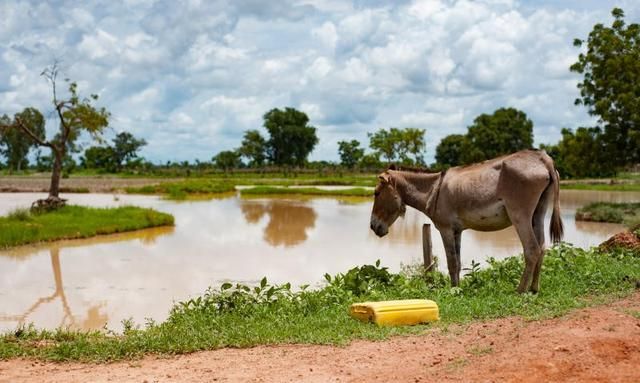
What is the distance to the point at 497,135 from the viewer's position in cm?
6412

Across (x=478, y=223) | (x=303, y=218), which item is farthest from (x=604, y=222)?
(x=478, y=223)

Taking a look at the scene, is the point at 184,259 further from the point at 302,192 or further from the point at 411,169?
the point at 302,192

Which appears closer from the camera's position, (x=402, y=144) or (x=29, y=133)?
(x=29, y=133)

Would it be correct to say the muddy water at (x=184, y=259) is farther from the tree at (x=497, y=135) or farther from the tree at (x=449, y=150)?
the tree at (x=449, y=150)

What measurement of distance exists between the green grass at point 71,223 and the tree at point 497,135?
144ft

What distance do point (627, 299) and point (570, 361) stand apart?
3.12 metres

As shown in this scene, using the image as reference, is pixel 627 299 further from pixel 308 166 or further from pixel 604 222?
pixel 308 166

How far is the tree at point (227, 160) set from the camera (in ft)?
301

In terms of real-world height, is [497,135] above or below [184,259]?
above

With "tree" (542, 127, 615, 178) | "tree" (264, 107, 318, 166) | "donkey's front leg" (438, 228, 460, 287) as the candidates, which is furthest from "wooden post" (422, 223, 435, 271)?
"tree" (264, 107, 318, 166)

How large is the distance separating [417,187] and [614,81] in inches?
871

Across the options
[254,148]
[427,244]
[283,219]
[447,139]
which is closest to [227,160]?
[254,148]

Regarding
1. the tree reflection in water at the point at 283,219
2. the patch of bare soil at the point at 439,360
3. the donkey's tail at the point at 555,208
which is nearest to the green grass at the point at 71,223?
the tree reflection in water at the point at 283,219

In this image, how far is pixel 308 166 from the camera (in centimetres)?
9312
